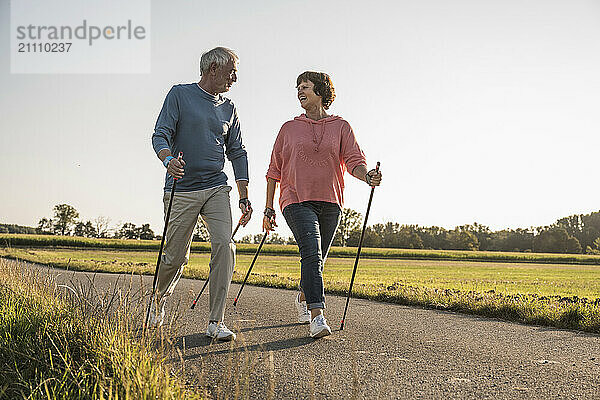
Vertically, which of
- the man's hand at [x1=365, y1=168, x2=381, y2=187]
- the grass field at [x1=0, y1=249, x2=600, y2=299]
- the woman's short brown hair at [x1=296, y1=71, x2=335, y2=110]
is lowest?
the grass field at [x1=0, y1=249, x2=600, y2=299]

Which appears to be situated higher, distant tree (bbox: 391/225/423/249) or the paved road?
distant tree (bbox: 391/225/423/249)

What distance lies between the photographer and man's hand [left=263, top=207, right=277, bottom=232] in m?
6.33

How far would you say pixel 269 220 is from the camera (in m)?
6.34

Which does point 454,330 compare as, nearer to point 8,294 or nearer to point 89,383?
point 89,383

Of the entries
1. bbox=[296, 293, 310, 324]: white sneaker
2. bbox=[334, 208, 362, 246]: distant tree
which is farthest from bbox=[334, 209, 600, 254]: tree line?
bbox=[296, 293, 310, 324]: white sneaker

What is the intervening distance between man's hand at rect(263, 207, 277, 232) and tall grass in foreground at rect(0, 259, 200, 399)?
2037mm

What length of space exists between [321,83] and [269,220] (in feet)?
4.86

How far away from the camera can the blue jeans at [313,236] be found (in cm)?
560

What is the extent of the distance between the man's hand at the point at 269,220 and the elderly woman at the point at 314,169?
1 centimetres

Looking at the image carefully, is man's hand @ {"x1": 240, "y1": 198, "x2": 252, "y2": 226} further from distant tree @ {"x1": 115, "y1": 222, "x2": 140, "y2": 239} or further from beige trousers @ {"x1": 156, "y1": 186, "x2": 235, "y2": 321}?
distant tree @ {"x1": 115, "y1": 222, "x2": 140, "y2": 239}

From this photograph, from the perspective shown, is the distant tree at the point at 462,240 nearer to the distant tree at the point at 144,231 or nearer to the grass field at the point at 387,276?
the distant tree at the point at 144,231

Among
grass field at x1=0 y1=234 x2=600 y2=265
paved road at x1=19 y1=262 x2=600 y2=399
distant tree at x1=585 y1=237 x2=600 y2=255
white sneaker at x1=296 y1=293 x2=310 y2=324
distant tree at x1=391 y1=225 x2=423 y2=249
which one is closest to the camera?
paved road at x1=19 y1=262 x2=600 y2=399

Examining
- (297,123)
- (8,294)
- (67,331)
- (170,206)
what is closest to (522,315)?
(297,123)

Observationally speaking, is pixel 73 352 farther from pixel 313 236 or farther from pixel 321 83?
pixel 321 83
